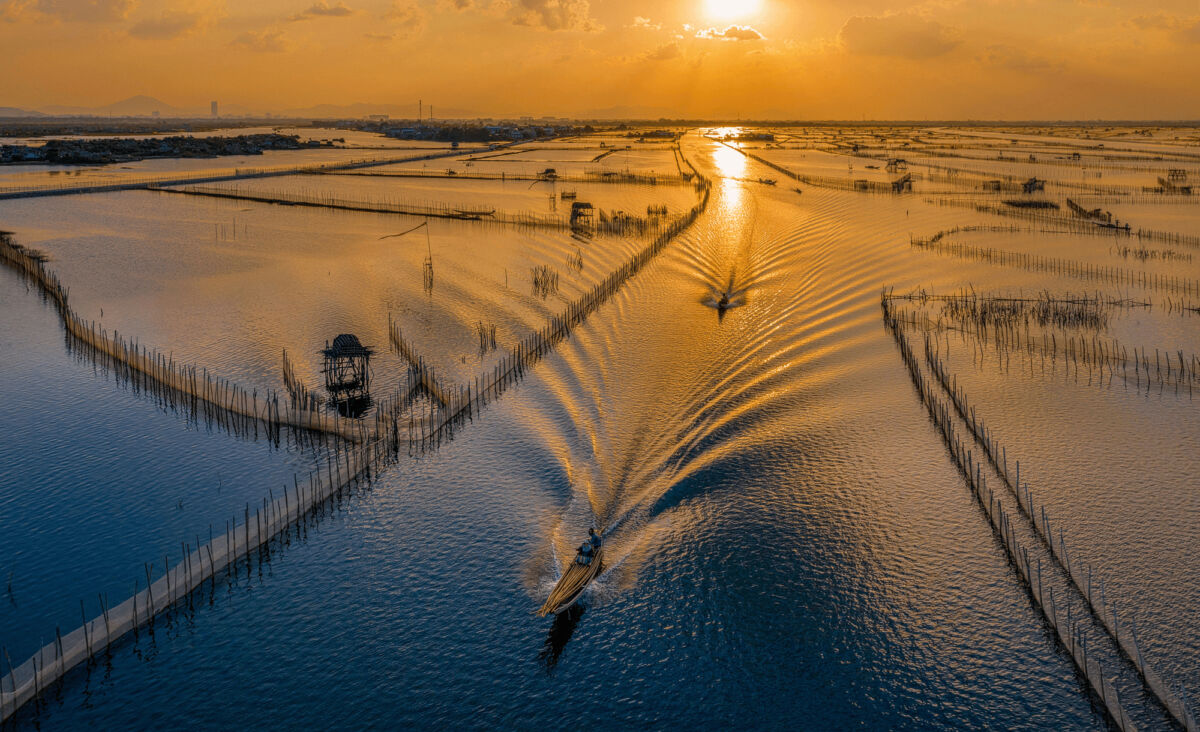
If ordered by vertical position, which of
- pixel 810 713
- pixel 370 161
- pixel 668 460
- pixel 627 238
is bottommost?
pixel 810 713

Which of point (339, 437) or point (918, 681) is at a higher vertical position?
point (339, 437)

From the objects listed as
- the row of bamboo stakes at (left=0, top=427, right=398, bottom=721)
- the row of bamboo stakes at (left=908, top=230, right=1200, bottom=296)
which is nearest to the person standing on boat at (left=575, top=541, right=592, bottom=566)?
the row of bamboo stakes at (left=0, top=427, right=398, bottom=721)

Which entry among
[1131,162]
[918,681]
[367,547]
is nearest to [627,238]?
[367,547]

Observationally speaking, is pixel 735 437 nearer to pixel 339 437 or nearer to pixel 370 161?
pixel 339 437

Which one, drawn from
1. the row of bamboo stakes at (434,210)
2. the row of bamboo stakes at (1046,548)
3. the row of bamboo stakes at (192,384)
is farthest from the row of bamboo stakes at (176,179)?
the row of bamboo stakes at (1046,548)

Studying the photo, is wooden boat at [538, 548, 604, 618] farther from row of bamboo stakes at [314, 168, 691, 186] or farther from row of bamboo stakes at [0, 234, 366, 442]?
A: row of bamboo stakes at [314, 168, 691, 186]

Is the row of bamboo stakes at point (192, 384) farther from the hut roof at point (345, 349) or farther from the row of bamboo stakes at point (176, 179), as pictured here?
the row of bamboo stakes at point (176, 179)

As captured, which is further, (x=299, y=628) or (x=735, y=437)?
(x=735, y=437)
